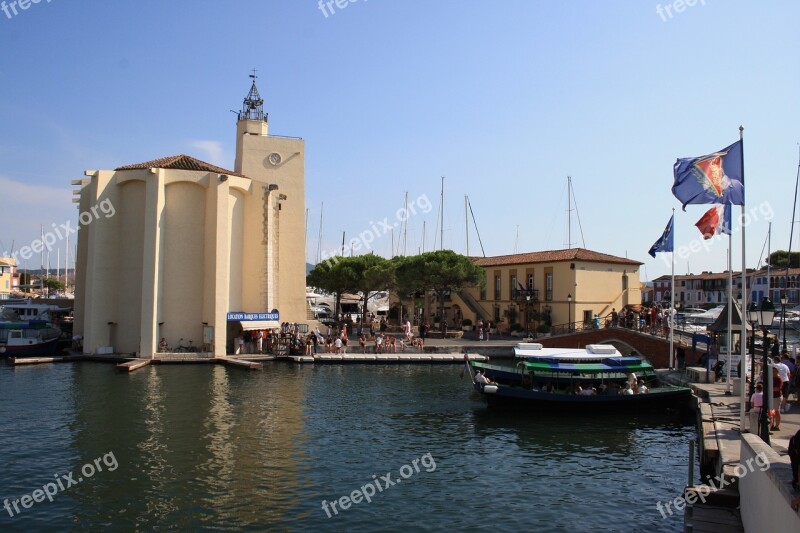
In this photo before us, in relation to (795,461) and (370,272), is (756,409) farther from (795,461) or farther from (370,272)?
(370,272)

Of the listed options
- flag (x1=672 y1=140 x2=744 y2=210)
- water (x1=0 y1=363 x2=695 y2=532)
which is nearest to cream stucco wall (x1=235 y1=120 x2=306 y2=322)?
water (x1=0 y1=363 x2=695 y2=532)

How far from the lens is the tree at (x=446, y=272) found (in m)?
49.9

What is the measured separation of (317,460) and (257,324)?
23701 mm

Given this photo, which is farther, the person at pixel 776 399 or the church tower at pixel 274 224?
the church tower at pixel 274 224

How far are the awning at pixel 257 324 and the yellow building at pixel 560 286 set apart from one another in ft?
62.3

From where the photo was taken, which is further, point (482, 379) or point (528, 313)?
point (528, 313)

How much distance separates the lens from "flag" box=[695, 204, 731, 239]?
18.2 metres

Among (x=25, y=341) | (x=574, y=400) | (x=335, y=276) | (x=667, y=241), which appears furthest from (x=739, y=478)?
(x=335, y=276)

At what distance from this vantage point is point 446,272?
49750 mm

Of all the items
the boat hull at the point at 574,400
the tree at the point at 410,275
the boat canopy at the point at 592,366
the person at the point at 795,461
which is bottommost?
the boat hull at the point at 574,400

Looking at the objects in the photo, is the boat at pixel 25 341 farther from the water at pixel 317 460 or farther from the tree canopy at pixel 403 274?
the tree canopy at pixel 403 274

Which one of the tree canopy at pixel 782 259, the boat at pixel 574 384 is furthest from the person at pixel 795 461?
the tree canopy at pixel 782 259

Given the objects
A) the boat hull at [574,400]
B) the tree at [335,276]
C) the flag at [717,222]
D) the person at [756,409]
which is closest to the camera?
the person at [756,409]

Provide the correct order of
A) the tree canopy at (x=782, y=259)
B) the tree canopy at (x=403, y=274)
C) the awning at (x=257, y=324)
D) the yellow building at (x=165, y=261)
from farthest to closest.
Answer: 1. the tree canopy at (x=782, y=259)
2. the tree canopy at (x=403, y=274)
3. the awning at (x=257, y=324)
4. the yellow building at (x=165, y=261)
